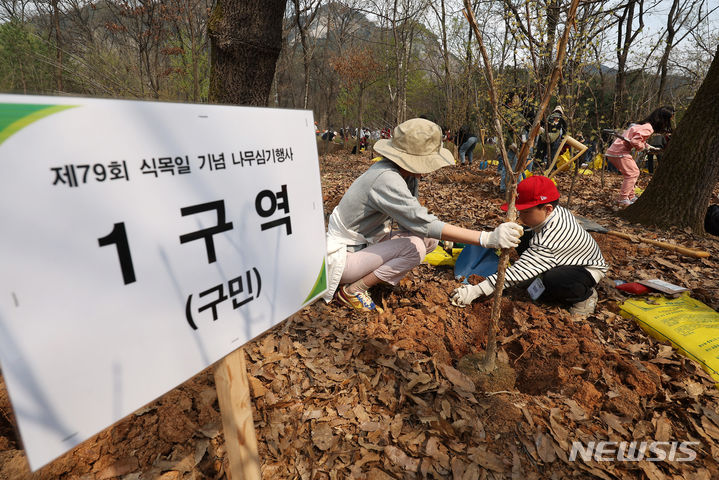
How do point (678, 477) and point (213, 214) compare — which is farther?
point (678, 477)

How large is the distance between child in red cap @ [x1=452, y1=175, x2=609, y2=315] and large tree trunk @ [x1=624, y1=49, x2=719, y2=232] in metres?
2.56

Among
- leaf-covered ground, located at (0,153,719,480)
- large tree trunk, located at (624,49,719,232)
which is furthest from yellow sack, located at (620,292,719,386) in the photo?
large tree trunk, located at (624,49,719,232)

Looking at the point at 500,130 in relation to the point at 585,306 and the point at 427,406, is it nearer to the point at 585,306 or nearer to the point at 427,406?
the point at 427,406

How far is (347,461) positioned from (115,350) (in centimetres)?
122

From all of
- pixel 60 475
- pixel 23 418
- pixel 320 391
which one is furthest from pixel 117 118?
pixel 320 391

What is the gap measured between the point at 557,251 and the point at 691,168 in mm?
2948

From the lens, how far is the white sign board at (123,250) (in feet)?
2.40

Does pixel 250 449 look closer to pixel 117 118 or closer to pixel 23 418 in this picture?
pixel 23 418

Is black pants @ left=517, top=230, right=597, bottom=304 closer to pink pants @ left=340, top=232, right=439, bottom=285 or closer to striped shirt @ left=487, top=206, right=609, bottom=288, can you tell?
striped shirt @ left=487, top=206, right=609, bottom=288

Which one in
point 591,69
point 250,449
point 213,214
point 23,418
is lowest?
point 250,449

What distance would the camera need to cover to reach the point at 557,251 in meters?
2.92

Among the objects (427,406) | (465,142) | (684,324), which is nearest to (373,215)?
(427,406)

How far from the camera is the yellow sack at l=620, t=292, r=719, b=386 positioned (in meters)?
2.25

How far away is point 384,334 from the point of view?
256 centimetres
